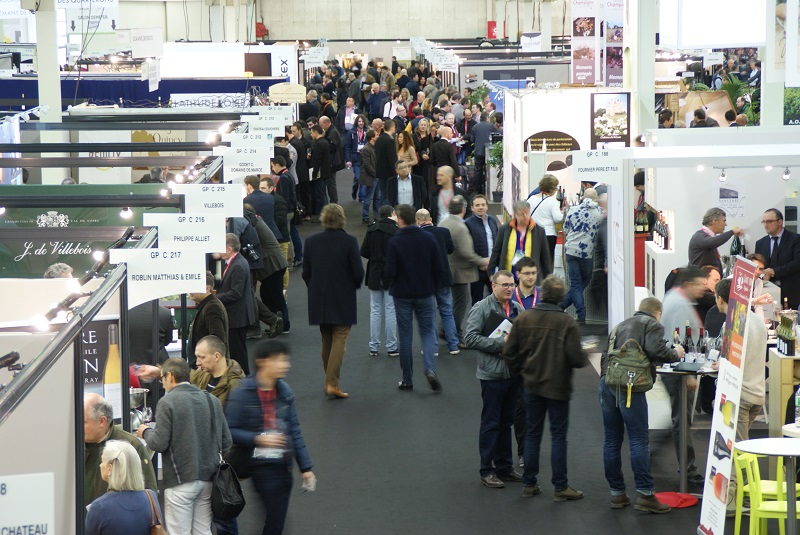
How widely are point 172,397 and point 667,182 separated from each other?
21.0ft

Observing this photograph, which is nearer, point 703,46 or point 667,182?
point 703,46

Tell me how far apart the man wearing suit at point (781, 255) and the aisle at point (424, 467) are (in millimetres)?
1746

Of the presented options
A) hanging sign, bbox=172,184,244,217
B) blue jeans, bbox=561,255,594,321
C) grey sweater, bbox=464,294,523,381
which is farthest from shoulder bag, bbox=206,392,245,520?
blue jeans, bbox=561,255,594,321

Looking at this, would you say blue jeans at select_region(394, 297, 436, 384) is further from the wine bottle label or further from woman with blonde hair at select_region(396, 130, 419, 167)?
woman with blonde hair at select_region(396, 130, 419, 167)

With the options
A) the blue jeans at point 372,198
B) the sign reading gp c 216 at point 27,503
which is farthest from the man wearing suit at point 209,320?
the blue jeans at point 372,198

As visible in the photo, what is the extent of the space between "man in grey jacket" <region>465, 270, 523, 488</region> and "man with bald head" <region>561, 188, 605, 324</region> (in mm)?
3407

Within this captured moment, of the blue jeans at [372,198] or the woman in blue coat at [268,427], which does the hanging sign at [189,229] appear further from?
the blue jeans at [372,198]

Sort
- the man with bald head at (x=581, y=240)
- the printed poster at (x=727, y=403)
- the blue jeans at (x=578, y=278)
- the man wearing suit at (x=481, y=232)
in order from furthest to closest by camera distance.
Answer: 1. the blue jeans at (x=578, y=278)
2. the man with bald head at (x=581, y=240)
3. the man wearing suit at (x=481, y=232)
4. the printed poster at (x=727, y=403)

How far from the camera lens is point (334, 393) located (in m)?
8.70

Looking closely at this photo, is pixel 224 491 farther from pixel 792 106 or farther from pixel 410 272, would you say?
pixel 792 106

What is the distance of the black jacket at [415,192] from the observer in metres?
12.9

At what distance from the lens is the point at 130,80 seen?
59.3 ft

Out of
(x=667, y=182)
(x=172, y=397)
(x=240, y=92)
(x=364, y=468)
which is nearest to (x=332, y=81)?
(x=240, y=92)

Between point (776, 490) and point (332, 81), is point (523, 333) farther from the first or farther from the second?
point (332, 81)
